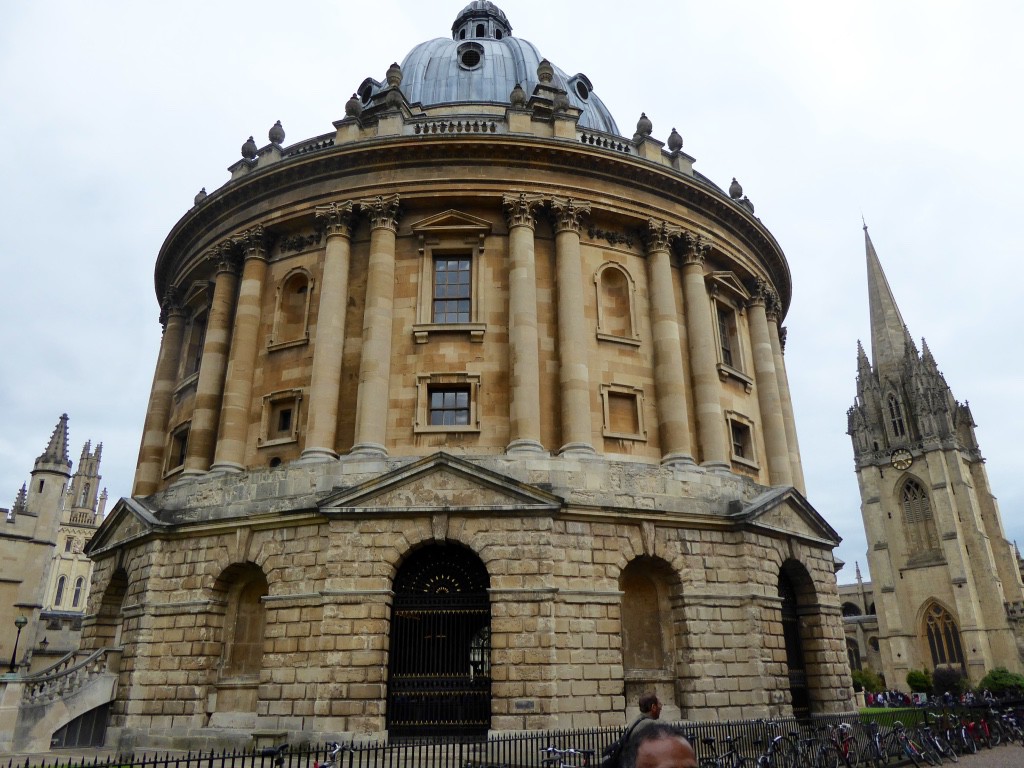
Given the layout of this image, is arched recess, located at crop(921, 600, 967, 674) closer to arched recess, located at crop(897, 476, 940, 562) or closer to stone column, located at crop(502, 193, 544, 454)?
arched recess, located at crop(897, 476, 940, 562)

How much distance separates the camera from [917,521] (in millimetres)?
79375

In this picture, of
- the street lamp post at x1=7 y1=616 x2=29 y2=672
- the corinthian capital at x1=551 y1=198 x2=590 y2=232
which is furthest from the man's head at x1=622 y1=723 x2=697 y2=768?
the street lamp post at x1=7 y1=616 x2=29 y2=672

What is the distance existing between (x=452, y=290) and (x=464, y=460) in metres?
6.67

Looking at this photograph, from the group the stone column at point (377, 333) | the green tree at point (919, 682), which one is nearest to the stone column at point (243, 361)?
the stone column at point (377, 333)

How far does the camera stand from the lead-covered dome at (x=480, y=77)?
32500mm

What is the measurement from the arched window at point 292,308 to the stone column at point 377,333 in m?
2.86

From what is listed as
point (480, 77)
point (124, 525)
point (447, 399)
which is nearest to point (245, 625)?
point (124, 525)

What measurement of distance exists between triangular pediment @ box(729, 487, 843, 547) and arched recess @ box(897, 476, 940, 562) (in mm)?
61317

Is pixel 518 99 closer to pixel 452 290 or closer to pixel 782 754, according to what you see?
pixel 452 290

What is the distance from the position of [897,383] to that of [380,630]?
271 ft

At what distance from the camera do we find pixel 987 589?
73.2 m

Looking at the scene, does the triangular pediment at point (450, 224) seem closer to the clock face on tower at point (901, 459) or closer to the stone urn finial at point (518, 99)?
the stone urn finial at point (518, 99)

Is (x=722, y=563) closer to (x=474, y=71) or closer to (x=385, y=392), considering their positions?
(x=385, y=392)

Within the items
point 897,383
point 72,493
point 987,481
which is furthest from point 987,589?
point 72,493
